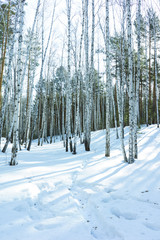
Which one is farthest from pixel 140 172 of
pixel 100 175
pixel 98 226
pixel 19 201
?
pixel 19 201

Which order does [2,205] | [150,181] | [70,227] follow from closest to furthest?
[70,227] → [2,205] → [150,181]

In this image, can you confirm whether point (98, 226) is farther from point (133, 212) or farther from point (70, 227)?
point (133, 212)

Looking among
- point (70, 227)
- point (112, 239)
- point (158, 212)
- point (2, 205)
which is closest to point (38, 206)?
point (2, 205)

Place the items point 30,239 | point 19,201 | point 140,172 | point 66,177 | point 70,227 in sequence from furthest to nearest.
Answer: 1. point 140,172
2. point 66,177
3. point 19,201
4. point 70,227
5. point 30,239

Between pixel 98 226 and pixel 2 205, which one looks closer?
pixel 98 226

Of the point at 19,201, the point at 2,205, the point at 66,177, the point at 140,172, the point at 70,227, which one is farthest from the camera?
the point at 140,172

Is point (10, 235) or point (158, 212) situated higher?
point (10, 235)

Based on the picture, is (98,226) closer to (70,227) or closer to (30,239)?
(70,227)

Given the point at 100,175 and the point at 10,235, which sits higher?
the point at 10,235

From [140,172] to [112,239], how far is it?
337cm

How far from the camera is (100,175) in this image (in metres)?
4.83

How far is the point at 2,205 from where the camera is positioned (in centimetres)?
262

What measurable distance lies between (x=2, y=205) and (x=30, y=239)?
1071 millimetres

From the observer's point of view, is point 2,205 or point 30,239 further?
point 2,205
